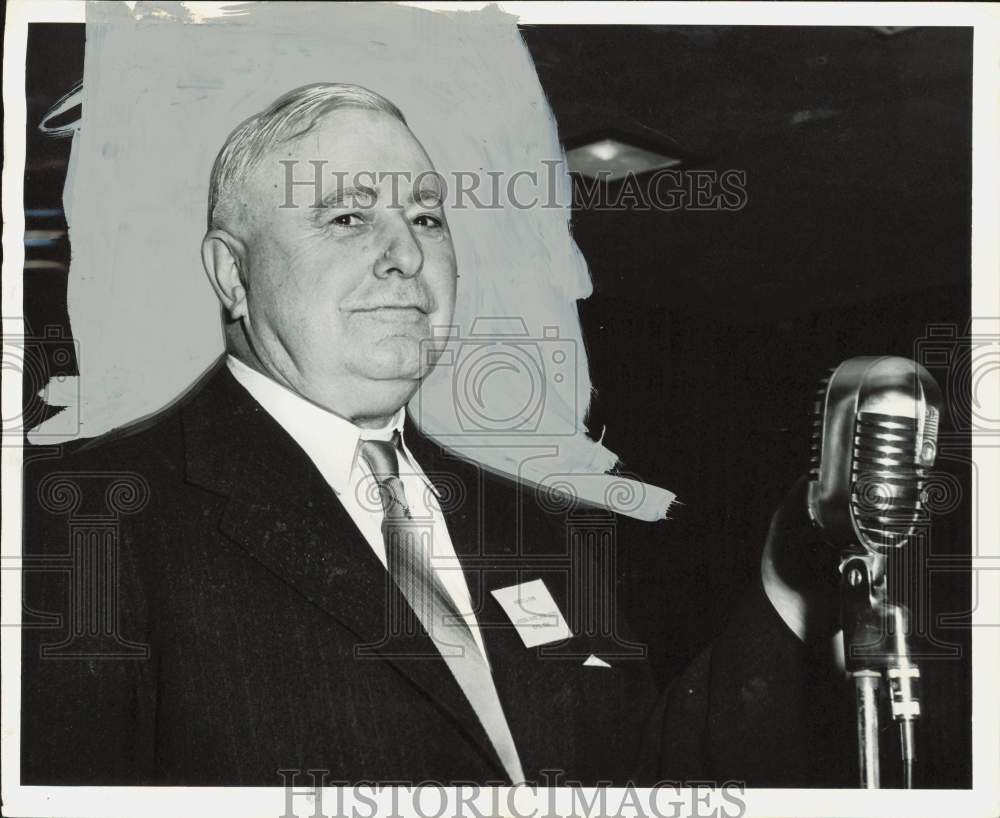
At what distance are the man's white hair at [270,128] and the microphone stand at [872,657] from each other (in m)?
1.32

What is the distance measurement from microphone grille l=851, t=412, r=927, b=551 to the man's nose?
0.91 m

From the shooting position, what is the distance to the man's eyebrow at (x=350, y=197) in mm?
2518

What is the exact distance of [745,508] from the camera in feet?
8.53

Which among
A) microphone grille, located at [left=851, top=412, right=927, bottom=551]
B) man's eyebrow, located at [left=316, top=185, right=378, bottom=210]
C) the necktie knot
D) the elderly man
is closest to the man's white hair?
the elderly man

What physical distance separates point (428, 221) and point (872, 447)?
0.97 meters

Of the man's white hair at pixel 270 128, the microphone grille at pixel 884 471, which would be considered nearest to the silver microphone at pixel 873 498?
the microphone grille at pixel 884 471

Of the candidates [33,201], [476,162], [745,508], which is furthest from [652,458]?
[33,201]

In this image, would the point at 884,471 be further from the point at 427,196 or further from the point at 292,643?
the point at 292,643

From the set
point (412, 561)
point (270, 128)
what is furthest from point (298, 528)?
point (270, 128)

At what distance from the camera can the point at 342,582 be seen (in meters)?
2.47

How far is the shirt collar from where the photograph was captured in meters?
2.49

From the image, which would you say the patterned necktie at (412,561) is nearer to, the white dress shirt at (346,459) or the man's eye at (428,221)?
the white dress shirt at (346,459)

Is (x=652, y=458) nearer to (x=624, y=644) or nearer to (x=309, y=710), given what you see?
(x=624, y=644)

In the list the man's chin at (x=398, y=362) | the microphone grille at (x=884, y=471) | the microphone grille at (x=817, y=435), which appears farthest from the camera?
the man's chin at (x=398, y=362)
